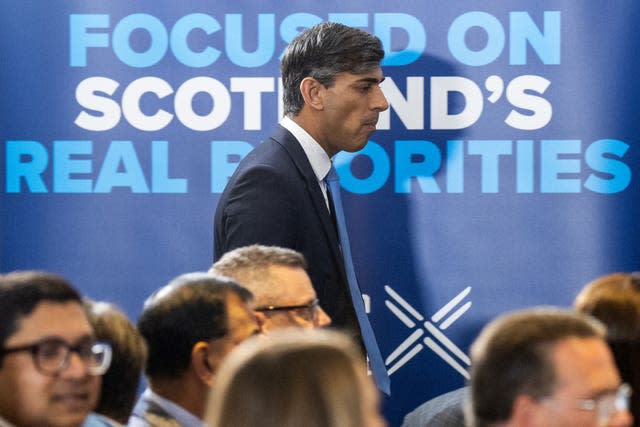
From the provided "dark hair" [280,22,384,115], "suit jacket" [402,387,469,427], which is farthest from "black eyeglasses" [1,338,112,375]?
"dark hair" [280,22,384,115]

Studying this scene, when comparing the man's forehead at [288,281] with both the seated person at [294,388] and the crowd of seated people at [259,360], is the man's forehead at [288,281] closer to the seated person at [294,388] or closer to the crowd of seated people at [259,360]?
the crowd of seated people at [259,360]

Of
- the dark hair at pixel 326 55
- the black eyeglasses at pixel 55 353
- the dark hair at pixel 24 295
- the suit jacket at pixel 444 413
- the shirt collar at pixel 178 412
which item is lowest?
the suit jacket at pixel 444 413

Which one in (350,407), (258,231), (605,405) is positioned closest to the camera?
(350,407)

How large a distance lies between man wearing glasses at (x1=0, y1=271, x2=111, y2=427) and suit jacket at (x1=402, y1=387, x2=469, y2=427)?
91cm

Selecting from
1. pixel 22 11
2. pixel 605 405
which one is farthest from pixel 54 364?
pixel 22 11

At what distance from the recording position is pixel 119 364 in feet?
7.65

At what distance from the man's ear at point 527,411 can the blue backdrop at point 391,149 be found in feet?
6.54

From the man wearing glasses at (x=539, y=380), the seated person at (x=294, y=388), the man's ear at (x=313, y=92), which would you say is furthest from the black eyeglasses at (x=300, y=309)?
the seated person at (x=294, y=388)

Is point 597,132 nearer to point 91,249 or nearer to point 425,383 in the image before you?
point 425,383

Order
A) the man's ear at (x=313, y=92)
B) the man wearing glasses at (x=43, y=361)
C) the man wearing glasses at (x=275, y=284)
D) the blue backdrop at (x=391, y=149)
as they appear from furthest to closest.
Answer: the blue backdrop at (x=391, y=149) → the man's ear at (x=313, y=92) → the man wearing glasses at (x=275, y=284) → the man wearing glasses at (x=43, y=361)

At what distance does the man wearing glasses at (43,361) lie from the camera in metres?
2.03

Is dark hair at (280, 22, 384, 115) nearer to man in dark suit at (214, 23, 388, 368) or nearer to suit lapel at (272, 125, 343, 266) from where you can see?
man in dark suit at (214, 23, 388, 368)

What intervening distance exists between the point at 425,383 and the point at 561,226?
0.66m

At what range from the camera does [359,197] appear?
394 cm
